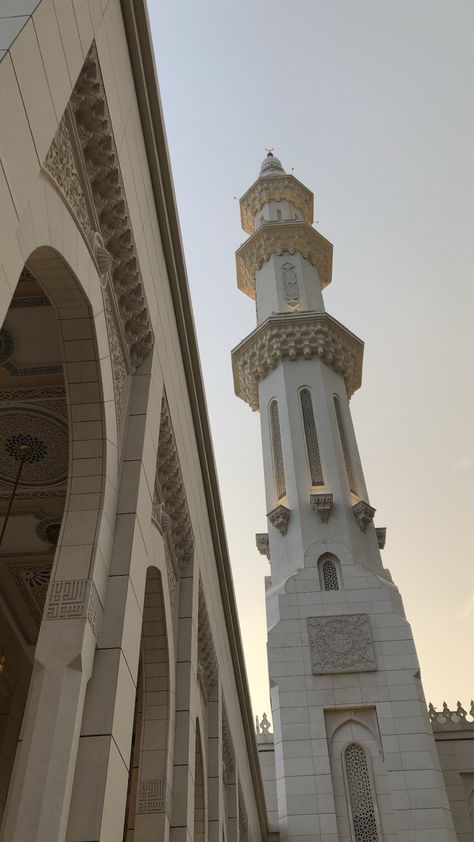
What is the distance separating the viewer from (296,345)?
66.9ft

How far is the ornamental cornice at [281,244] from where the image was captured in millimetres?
24297

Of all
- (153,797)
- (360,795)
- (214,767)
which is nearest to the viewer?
(153,797)

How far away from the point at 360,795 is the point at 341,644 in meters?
2.78

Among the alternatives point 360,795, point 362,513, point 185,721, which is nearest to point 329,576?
point 362,513

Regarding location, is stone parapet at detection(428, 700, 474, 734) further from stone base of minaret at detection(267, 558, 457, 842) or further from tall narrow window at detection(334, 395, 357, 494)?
tall narrow window at detection(334, 395, 357, 494)

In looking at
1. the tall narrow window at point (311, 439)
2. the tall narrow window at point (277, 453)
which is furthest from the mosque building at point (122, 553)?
the tall narrow window at point (277, 453)

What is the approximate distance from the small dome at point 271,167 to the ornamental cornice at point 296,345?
957 centimetres

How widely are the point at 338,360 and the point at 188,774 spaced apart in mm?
15378

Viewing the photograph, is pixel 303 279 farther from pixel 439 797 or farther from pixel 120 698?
pixel 120 698

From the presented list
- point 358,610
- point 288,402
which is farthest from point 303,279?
point 358,610

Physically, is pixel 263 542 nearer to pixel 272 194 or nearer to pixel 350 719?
pixel 350 719

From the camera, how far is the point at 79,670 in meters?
4.09

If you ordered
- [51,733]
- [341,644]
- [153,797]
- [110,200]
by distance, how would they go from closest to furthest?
[51,733] → [110,200] → [153,797] → [341,644]

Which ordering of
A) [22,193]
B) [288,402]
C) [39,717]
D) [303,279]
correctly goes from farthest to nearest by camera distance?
[303,279] < [288,402] < [39,717] < [22,193]
